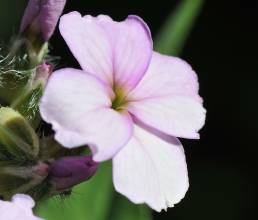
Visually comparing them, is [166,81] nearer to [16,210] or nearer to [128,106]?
[128,106]

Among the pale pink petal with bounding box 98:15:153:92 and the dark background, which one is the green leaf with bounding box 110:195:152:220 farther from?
the dark background

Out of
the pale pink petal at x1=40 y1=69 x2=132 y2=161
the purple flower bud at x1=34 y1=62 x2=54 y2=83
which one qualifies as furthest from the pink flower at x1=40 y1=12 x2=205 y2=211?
the purple flower bud at x1=34 y1=62 x2=54 y2=83

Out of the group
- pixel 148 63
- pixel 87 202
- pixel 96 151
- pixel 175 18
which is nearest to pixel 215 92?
pixel 175 18

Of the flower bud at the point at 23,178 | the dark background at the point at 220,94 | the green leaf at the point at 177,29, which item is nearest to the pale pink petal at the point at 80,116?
the flower bud at the point at 23,178

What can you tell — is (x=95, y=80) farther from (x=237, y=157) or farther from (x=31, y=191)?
(x=237, y=157)

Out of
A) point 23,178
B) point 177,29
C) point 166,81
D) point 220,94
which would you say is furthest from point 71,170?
point 220,94
